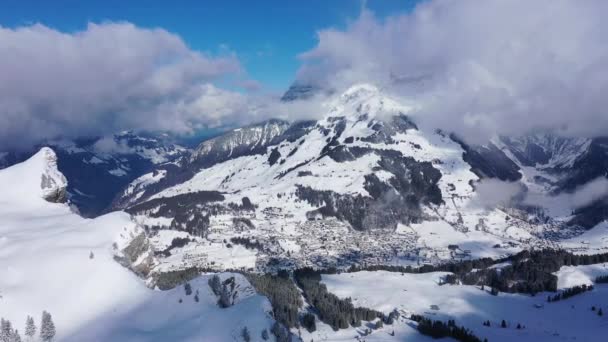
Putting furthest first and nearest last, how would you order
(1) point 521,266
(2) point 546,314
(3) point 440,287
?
(1) point 521,266 → (3) point 440,287 → (2) point 546,314

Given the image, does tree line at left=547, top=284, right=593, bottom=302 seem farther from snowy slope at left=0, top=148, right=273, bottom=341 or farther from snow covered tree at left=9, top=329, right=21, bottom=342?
snow covered tree at left=9, top=329, right=21, bottom=342

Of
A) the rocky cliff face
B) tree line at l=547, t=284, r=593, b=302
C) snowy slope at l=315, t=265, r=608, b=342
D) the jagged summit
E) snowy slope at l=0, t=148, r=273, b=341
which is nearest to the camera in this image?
snowy slope at l=0, t=148, r=273, b=341

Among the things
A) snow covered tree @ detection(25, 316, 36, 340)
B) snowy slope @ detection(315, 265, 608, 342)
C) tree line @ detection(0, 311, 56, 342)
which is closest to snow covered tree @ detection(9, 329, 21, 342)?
tree line @ detection(0, 311, 56, 342)

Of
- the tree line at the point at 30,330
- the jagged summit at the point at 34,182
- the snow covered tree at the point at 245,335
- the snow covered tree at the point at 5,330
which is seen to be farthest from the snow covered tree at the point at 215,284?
the jagged summit at the point at 34,182

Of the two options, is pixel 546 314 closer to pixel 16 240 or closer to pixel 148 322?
pixel 148 322

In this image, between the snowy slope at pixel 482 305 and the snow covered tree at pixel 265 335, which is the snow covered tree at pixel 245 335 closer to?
the snow covered tree at pixel 265 335

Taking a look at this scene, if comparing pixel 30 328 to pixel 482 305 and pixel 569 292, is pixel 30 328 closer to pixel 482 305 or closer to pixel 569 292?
pixel 482 305

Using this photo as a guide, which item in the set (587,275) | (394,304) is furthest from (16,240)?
(587,275)

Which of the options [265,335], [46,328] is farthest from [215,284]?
[46,328]
